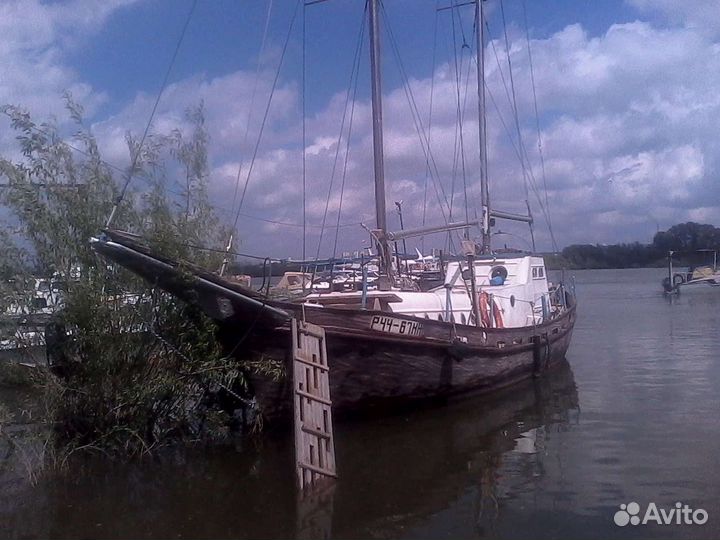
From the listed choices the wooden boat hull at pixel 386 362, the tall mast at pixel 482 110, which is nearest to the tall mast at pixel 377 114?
the wooden boat hull at pixel 386 362

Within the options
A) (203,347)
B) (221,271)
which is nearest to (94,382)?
(203,347)

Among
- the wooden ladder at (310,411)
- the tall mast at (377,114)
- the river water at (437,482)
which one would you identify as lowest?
the river water at (437,482)

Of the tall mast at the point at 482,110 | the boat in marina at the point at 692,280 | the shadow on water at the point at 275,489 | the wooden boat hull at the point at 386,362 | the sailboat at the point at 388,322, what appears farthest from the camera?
the boat in marina at the point at 692,280

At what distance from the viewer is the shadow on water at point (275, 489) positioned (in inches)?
350

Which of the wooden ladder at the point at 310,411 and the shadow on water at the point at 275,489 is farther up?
the wooden ladder at the point at 310,411

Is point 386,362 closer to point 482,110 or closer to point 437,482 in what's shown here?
point 437,482

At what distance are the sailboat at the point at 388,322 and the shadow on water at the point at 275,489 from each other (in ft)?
2.94

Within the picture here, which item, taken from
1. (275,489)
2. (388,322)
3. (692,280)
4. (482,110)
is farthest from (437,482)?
(692,280)

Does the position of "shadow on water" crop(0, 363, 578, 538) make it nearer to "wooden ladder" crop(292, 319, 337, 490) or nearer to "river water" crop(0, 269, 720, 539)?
"river water" crop(0, 269, 720, 539)

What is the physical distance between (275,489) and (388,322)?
4125 millimetres

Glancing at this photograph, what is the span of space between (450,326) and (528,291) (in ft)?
21.2

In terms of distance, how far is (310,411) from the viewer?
10281 millimetres

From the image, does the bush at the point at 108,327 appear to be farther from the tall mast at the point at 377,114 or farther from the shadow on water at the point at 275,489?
the tall mast at the point at 377,114

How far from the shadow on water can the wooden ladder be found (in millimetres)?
330
